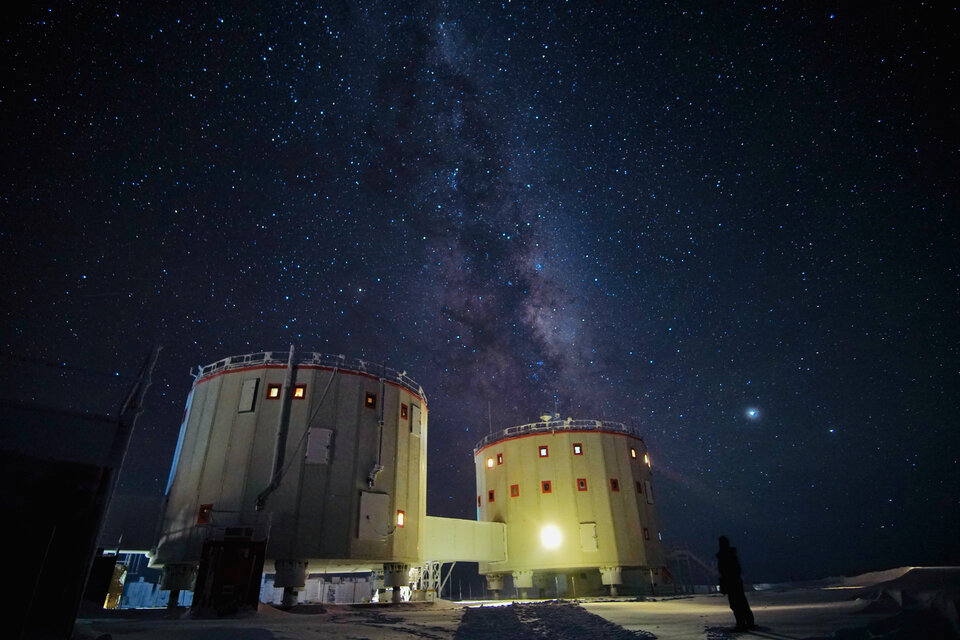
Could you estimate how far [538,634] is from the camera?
991cm

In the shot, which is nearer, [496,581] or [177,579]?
[177,579]

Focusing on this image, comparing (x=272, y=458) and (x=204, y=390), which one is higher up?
(x=204, y=390)

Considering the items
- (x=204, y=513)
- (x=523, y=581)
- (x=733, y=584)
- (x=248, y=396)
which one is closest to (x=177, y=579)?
(x=204, y=513)

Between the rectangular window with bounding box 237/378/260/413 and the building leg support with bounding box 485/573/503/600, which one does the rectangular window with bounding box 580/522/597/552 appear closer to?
the building leg support with bounding box 485/573/503/600

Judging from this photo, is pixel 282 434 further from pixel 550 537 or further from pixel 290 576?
pixel 550 537

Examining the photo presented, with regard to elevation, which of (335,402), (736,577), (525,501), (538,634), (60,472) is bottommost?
(538,634)

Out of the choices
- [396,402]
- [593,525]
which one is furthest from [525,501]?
[396,402]

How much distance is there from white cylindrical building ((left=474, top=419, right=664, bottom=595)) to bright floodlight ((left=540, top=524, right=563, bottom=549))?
2.5 inches

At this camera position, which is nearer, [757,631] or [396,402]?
[757,631]

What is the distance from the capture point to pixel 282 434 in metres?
23.5

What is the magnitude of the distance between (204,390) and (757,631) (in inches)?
1015

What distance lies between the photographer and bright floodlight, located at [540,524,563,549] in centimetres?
3438

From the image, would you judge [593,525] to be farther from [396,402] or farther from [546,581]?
[396,402]

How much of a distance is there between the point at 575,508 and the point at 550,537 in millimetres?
2693
